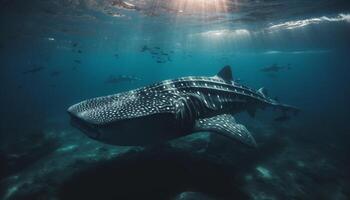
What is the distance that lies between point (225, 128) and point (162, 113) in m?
1.93

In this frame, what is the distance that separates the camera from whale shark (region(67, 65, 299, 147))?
5.30 metres

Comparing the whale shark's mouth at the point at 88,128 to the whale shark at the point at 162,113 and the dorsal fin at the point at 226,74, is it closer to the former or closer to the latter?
the whale shark at the point at 162,113

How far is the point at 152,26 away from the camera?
89.0 ft

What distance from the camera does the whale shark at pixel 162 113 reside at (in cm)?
530

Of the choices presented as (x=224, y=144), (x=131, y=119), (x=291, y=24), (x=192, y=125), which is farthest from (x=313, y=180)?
(x=291, y=24)

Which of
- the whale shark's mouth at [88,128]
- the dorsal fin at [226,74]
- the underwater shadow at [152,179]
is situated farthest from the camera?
the dorsal fin at [226,74]

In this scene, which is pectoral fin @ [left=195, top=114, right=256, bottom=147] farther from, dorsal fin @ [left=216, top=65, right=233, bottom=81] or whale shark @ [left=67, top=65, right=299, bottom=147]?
dorsal fin @ [left=216, top=65, right=233, bottom=81]

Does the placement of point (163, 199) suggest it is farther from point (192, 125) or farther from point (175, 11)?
point (175, 11)

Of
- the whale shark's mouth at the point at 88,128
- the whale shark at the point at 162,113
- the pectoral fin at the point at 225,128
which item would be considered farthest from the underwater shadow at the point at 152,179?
the whale shark's mouth at the point at 88,128

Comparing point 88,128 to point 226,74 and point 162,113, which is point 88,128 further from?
point 226,74

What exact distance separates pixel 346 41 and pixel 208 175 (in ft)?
124

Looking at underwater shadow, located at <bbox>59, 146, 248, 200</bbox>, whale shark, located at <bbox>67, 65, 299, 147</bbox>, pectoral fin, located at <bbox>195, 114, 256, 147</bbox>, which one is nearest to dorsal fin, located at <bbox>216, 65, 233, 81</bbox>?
whale shark, located at <bbox>67, 65, 299, 147</bbox>

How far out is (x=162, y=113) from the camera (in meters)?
5.56

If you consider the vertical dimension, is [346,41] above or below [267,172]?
above
